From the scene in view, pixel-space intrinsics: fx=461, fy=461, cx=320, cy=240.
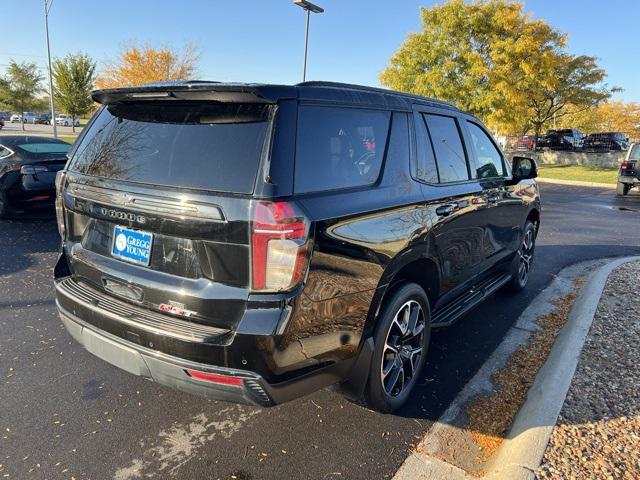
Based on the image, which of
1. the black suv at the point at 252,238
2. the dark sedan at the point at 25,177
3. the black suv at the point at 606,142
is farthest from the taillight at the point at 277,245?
the black suv at the point at 606,142

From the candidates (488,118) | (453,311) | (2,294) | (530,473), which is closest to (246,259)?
(530,473)

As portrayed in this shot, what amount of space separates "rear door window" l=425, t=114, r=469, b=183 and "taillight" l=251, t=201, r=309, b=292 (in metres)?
1.63

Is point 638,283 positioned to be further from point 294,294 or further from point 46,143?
point 46,143

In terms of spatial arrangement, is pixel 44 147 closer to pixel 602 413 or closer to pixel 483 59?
pixel 602 413

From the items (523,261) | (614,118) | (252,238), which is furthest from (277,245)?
(614,118)

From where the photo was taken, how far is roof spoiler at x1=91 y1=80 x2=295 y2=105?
2.10 meters

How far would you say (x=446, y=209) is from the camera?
3.22 meters

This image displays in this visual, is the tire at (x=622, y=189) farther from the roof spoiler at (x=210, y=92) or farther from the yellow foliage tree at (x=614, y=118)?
the yellow foliage tree at (x=614, y=118)

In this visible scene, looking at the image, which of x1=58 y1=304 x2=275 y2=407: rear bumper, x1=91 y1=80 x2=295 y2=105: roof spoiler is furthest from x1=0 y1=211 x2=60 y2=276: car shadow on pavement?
x1=91 y1=80 x2=295 y2=105: roof spoiler

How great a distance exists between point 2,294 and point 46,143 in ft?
13.9

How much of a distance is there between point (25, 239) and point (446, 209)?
6.30 metres

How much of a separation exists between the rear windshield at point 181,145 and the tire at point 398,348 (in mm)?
1194

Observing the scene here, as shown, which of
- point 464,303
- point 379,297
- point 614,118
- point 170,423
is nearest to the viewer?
point 379,297

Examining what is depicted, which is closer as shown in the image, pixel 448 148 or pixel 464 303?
pixel 448 148
